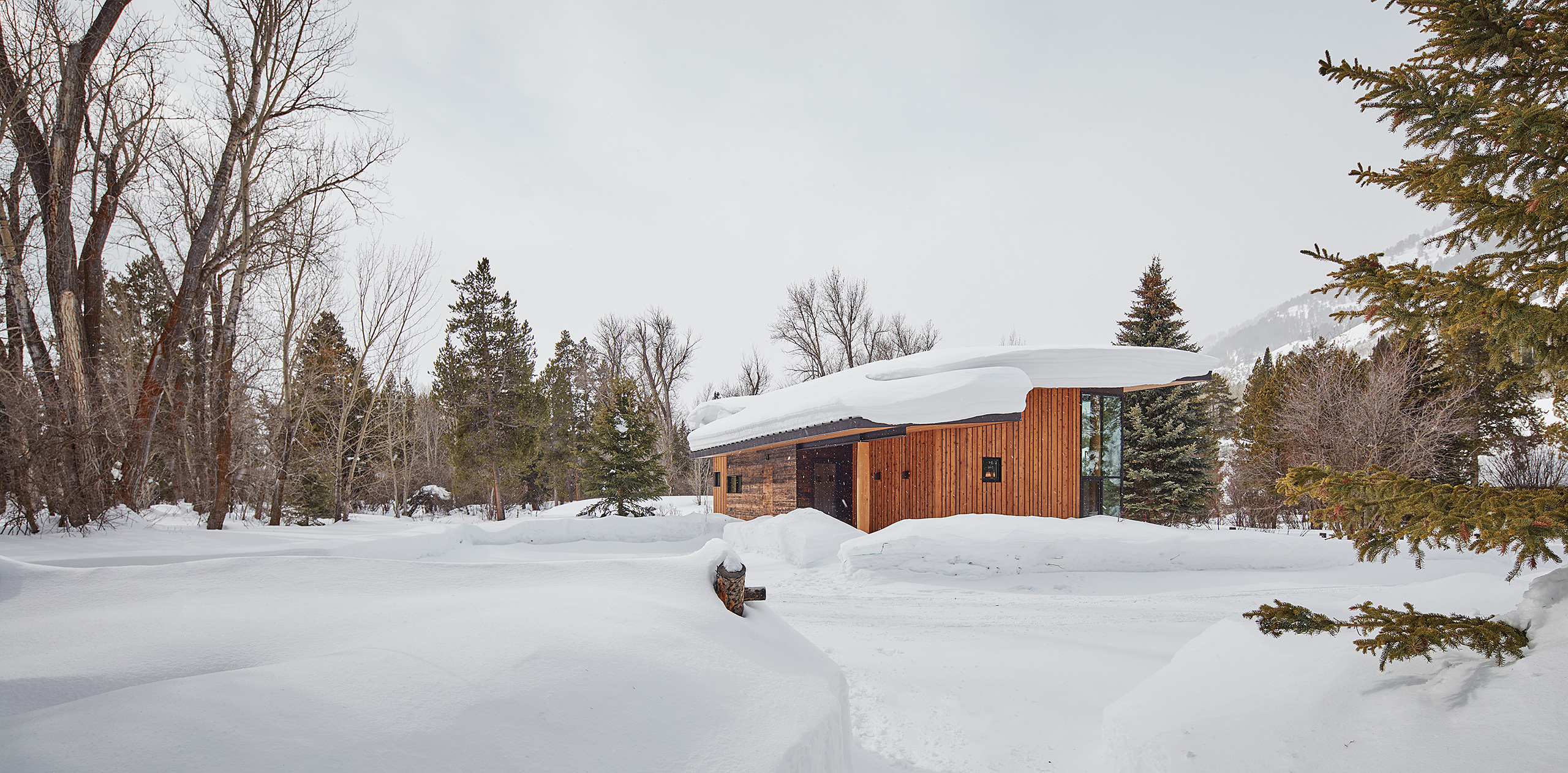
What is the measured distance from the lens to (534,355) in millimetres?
25719

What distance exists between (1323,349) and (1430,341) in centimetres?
426

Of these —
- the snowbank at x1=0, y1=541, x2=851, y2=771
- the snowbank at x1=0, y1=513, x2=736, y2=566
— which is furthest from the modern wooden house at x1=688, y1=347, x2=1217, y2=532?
the snowbank at x1=0, y1=541, x2=851, y2=771

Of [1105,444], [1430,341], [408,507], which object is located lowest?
[408,507]

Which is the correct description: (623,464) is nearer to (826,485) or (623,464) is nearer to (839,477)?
(826,485)

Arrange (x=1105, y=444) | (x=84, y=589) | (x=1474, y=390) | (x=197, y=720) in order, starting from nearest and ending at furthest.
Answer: (x=197, y=720), (x=84, y=589), (x=1105, y=444), (x=1474, y=390)

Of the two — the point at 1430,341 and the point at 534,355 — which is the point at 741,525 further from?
the point at 1430,341

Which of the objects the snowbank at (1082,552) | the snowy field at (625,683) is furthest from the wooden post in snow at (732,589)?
the snowbank at (1082,552)

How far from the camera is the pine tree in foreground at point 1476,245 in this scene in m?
2.43

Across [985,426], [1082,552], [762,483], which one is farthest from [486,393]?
[1082,552]

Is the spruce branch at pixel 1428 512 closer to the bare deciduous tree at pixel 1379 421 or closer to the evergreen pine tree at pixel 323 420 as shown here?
the evergreen pine tree at pixel 323 420

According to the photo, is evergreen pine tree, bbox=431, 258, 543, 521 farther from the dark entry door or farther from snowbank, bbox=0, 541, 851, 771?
snowbank, bbox=0, 541, 851, 771

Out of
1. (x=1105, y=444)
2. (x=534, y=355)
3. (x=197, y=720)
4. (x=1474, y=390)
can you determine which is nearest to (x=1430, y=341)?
(x=1474, y=390)

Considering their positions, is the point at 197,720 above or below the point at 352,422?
below

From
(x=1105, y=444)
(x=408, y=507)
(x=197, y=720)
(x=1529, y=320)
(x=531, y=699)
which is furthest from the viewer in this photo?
(x=408, y=507)
